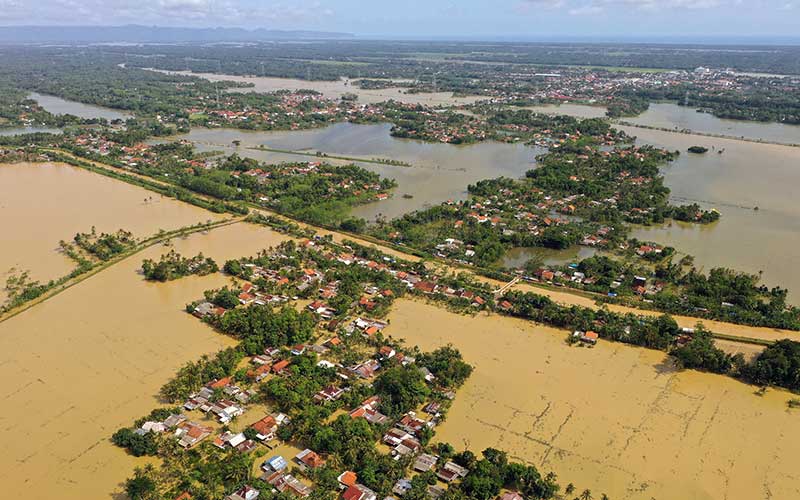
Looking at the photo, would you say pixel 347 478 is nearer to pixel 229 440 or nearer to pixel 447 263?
pixel 229 440

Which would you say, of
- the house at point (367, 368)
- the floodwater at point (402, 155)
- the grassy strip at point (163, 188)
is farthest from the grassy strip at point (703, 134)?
the house at point (367, 368)

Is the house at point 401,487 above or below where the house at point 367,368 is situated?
below

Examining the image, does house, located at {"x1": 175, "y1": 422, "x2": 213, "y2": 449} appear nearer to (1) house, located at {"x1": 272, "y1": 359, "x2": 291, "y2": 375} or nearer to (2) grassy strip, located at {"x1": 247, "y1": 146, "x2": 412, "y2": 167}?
(1) house, located at {"x1": 272, "y1": 359, "x2": 291, "y2": 375}

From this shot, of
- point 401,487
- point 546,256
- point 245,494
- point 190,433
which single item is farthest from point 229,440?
point 546,256

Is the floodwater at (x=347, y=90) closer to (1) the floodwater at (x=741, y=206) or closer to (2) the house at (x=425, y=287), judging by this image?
(1) the floodwater at (x=741, y=206)

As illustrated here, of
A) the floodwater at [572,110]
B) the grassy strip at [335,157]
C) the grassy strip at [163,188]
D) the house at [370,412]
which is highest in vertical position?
the floodwater at [572,110]
